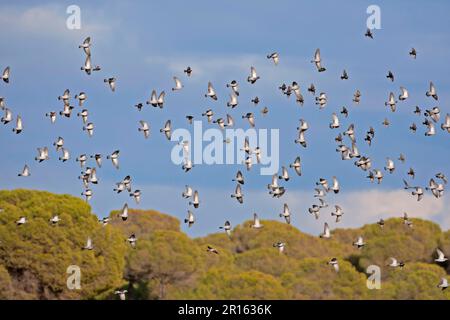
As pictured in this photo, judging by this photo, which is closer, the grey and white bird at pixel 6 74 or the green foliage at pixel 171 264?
the grey and white bird at pixel 6 74

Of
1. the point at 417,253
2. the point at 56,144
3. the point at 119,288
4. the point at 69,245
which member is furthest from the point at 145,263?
the point at 56,144

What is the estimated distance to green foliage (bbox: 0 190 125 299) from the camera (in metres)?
118

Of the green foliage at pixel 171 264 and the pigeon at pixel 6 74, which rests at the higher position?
the pigeon at pixel 6 74

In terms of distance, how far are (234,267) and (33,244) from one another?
110ft

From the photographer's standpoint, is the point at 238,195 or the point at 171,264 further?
the point at 171,264

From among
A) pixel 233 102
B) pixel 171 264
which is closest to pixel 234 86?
pixel 233 102

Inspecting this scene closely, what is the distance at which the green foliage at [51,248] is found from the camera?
388ft

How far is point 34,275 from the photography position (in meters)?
119

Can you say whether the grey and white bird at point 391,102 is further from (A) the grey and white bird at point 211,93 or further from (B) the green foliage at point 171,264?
(B) the green foliage at point 171,264

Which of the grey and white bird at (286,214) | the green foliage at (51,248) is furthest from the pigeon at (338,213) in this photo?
the green foliage at (51,248)

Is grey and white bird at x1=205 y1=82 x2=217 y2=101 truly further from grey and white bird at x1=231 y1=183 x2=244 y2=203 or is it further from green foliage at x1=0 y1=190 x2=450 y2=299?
green foliage at x1=0 y1=190 x2=450 y2=299

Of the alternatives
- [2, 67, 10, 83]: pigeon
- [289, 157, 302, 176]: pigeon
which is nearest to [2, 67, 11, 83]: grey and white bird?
[2, 67, 10, 83]: pigeon

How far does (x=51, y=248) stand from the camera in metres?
119

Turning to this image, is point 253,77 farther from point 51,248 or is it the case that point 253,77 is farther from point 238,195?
point 51,248
